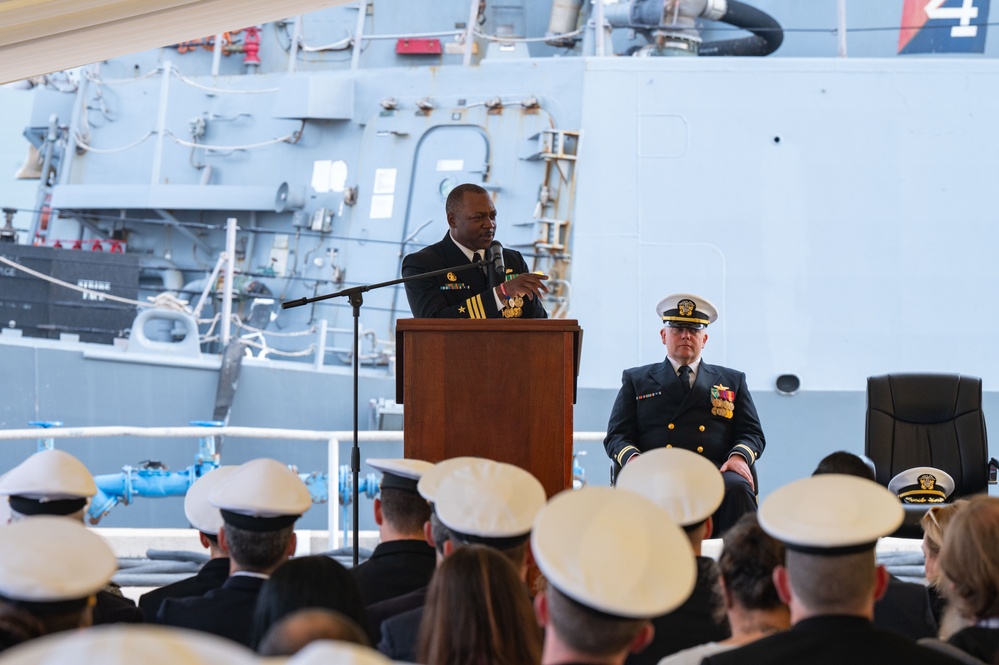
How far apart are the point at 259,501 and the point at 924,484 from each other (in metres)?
3.78

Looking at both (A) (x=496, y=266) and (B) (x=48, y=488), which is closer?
(B) (x=48, y=488)

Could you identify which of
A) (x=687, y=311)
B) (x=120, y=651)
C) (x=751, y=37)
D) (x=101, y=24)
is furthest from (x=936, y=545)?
(x=751, y=37)

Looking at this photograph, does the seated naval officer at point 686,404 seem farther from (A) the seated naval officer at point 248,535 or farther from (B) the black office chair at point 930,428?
(A) the seated naval officer at point 248,535

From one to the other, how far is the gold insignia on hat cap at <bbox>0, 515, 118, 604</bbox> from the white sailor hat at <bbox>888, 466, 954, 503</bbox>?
4.28 metres

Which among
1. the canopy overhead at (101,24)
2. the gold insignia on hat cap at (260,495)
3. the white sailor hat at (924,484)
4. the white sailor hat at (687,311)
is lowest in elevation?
the white sailor hat at (924,484)

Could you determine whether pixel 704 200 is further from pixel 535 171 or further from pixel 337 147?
pixel 337 147

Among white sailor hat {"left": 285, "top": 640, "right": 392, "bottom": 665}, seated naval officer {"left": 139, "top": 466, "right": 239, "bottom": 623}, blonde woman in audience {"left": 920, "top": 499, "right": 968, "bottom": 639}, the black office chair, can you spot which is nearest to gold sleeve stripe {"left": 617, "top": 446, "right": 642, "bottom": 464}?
the black office chair

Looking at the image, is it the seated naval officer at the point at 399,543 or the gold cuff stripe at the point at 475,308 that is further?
the gold cuff stripe at the point at 475,308

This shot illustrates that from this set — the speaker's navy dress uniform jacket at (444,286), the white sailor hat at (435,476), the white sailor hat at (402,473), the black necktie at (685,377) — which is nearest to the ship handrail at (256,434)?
the black necktie at (685,377)

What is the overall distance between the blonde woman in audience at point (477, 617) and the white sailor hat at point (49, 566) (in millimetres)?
502

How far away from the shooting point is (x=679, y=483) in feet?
7.99

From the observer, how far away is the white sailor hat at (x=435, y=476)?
2.45 metres

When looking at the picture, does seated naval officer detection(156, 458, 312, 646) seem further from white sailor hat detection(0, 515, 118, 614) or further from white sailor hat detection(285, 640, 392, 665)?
white sailor hat detection(285, 640, 392, 665)

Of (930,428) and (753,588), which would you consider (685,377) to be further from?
(753,588)
